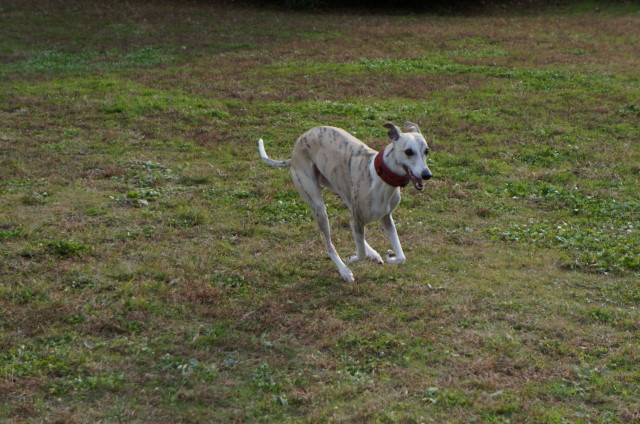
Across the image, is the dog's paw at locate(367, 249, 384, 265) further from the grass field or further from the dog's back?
the dog's back

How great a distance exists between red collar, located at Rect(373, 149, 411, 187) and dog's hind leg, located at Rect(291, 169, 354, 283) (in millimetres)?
895

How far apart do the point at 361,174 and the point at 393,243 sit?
2.28ft

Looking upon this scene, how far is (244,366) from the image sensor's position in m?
5.61

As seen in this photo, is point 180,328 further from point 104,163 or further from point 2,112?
point 2,112

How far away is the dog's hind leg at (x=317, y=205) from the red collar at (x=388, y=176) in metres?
0.90

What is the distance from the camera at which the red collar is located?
618 centimetres

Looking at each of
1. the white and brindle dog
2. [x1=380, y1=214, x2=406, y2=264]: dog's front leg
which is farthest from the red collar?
[x1=380, y1=214, x2=406, y2=264]: dog's front leg

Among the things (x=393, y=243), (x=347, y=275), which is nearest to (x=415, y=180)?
(x=393, y=243)

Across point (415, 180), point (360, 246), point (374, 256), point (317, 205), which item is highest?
point (415, 180)

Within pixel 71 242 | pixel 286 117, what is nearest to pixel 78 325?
pixel 71 242

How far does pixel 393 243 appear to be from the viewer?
21.9 feet

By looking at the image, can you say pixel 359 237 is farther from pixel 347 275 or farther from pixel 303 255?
pixel 303 255

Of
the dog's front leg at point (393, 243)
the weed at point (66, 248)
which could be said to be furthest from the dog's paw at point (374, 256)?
the weed at point (66, 248)

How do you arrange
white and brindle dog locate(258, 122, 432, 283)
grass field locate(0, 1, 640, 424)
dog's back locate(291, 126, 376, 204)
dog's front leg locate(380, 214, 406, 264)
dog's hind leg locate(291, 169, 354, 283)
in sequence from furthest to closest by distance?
dog's hind leg locate(291, 169, 354, 283) → dog's back locate(291, 126, 376, 204) → dog's front leg locate(380, 214, 406, 264) → white and brindle dog locate(258, 122, 432, 283) → grass field locate(0, 1, 640, 424)
